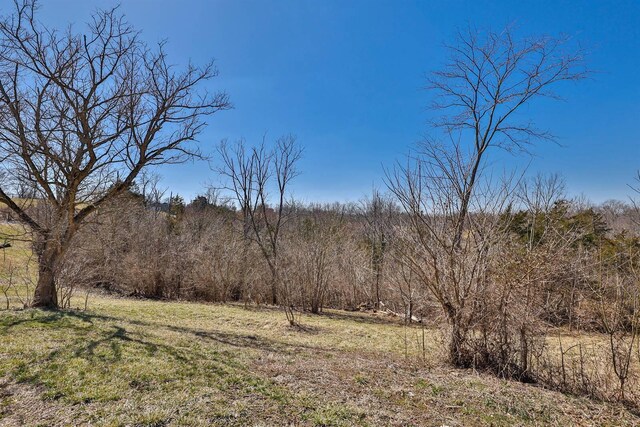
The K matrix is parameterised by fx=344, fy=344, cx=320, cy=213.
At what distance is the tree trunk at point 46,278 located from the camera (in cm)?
870

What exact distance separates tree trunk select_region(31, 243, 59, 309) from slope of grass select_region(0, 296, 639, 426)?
7.11ft

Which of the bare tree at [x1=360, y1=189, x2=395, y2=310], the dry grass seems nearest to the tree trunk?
the dry grass

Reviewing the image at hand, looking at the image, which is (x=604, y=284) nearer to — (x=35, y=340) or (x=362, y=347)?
(x=362, y=347)

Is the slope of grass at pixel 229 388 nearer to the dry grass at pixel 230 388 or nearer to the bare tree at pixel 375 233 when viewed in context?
the dry grass at pixel 230 388

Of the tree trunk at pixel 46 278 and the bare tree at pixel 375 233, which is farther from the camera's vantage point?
the bare tree at pixel 375 233

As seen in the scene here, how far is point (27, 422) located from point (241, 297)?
16.4 m

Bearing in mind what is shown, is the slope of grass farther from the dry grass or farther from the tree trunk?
the tree trunk

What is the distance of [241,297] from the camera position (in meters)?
19.3

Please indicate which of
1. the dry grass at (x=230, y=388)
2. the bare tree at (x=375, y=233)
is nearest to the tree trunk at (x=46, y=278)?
the dry grass at (x=230, y=388)

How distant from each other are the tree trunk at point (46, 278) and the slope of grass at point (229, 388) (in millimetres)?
2166

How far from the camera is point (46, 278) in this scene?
29.0 ft

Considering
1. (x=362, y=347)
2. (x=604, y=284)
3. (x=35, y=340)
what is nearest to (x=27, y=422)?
(x=35, y=340)

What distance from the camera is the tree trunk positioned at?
28.6 ft

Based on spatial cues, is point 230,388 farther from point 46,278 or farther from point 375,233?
point 375,233
